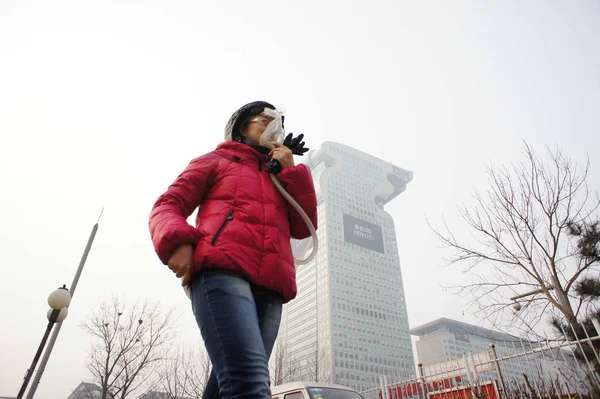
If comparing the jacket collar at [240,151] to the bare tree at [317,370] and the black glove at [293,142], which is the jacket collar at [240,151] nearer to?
the black glove at [293,142]

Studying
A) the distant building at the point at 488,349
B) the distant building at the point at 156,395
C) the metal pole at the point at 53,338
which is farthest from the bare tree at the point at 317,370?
the metal pole at the point at 53,338

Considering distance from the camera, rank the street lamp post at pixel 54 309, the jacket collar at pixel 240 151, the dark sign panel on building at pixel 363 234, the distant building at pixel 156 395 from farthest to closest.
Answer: the dark sign panel on building at pixel 363 234, the distant building at pixel 156 395, the street lamp post at pixel 54 309, the jacket collar at pixel 240 151

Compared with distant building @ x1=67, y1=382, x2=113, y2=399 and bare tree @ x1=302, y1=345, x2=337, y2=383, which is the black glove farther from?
bare tree @ x1=302, y1=345, x2=337, y2=383

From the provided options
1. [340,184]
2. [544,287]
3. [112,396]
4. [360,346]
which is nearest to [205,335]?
[544,287]

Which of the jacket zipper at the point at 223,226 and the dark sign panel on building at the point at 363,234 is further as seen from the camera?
the dark sign panel on building at the point at 363,234

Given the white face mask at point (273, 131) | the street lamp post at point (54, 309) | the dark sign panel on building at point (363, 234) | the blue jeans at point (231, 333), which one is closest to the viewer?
the blue jeans at point (231, 333)

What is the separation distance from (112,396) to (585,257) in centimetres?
1614

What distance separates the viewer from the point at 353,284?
326ft

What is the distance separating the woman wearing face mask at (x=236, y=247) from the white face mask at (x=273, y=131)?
0.04m

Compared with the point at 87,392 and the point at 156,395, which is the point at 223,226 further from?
the point at 87,392

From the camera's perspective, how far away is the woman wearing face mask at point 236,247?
3.53 feet

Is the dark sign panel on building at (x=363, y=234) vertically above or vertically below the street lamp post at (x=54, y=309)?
above

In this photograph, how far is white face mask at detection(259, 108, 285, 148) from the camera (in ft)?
5.98

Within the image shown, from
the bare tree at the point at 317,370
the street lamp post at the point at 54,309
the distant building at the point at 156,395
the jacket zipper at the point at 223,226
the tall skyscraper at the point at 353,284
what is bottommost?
the jacket zipper at the point at 223,226
